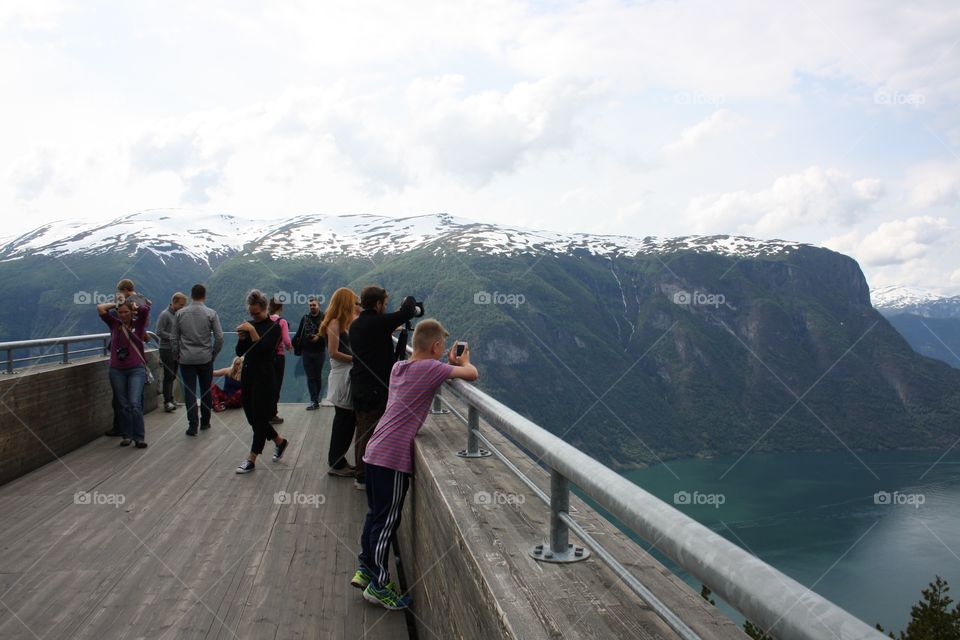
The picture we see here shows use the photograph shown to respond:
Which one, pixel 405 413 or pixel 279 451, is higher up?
pixel 405 413

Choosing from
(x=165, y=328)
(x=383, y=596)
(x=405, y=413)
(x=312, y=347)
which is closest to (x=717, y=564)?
(x=405, y=413)

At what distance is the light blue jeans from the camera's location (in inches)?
344

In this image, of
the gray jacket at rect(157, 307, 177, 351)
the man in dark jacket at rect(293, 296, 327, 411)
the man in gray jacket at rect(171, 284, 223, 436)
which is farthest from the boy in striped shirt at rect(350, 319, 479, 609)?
the gray jacket at rect(157, 307, 177, 351)

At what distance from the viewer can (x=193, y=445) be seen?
896cm

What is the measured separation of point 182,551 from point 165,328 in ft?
18.8

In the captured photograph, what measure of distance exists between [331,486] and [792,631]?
6.35m

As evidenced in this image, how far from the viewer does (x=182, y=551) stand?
517cm

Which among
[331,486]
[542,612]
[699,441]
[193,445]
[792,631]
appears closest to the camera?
[792,631]

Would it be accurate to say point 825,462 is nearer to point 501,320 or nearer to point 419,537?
point 501,320

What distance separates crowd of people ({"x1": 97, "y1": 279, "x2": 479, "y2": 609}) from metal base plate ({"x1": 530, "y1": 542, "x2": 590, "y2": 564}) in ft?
5.05

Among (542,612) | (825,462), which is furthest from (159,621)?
(825,462)

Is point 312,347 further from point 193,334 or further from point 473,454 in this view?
point 473,454

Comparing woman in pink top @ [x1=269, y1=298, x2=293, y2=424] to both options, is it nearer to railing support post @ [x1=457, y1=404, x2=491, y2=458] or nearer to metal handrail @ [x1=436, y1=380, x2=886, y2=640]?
railing support post @ [x1=457, y1=404, x2=491, y2=458]

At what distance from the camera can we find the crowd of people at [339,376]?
4.04 meters
